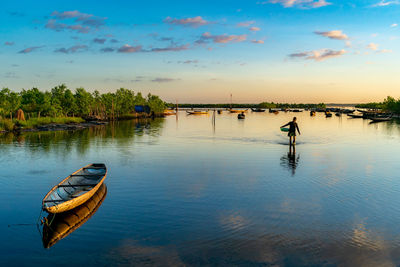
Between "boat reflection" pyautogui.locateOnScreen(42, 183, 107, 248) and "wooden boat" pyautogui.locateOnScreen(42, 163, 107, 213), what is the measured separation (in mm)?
518

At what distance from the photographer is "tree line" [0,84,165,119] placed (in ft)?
240

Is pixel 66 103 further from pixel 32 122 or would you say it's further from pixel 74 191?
pixel 74 191

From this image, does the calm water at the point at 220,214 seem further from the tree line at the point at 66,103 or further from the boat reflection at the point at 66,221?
the tree line at the point at 66,103

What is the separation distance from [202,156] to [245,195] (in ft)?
54.5

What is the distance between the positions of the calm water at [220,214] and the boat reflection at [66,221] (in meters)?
0.39

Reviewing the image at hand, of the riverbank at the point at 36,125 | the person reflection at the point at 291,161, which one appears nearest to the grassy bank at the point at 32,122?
the riverbank at the point at 36,125

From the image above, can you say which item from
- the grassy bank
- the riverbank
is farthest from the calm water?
the riverbank

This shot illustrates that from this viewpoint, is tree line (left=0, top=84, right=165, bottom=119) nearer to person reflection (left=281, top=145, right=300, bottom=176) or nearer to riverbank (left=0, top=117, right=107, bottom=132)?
riverbank (left=0, top=117, right=107, bottom=132)

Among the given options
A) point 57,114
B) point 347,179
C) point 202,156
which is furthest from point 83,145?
point 57,114

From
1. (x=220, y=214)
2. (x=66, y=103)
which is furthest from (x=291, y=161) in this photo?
(x=66, y=103)

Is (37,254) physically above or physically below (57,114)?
below

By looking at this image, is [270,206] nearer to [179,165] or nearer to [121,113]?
[179,165]

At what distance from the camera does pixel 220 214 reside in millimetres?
17000

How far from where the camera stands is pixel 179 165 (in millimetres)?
31391
